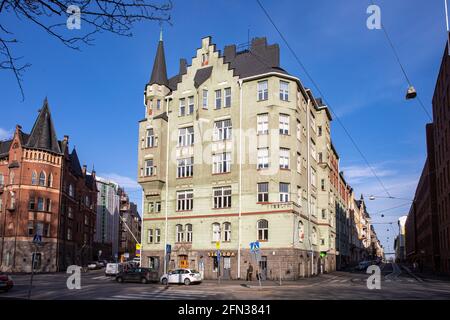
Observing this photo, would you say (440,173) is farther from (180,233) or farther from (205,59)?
(180,233)

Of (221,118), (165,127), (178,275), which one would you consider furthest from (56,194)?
(178,275)

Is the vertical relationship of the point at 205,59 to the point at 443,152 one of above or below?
above

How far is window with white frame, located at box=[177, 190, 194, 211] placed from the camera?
164 feet

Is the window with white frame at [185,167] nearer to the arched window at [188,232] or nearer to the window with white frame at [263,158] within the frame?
the arched window at [188,232]

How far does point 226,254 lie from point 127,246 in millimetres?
107524

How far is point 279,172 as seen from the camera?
45531 mm

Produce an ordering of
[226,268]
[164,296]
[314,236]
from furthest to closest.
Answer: [314,236], [226,268], [164,296]

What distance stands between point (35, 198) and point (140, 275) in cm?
3572

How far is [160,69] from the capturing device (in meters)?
56.5

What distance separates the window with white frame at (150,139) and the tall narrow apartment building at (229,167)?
0.40ft

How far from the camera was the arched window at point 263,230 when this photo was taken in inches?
1763

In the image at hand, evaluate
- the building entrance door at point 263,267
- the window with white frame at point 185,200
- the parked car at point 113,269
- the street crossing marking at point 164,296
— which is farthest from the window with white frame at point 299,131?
the parked car at point 113,269

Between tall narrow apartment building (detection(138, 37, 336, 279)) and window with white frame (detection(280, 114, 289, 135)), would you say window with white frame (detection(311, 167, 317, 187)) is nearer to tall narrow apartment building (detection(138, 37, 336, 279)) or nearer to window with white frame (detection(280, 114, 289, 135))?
tall narrow apartment building (detection(138, 37, 336, 279))

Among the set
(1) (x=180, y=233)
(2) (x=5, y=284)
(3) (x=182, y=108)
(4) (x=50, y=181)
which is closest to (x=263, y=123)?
(3) (x=182, y=108)
